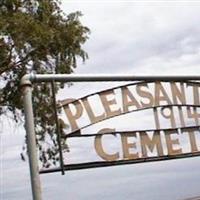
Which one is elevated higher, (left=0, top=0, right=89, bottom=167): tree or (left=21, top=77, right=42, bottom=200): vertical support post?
(left=0, top=0, right=89, bottom=167): tree

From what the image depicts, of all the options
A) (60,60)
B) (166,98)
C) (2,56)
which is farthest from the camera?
(60,60)

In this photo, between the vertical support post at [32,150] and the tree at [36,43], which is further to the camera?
the tree at [36,43]

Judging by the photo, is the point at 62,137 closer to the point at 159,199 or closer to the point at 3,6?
the point at 159,199

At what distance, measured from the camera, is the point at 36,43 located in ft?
50.9

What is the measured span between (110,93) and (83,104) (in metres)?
0.38

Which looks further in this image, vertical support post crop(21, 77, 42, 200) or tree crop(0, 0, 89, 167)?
tree crop(0, 0, 89, 167)

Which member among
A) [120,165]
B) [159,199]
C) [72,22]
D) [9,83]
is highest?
[72,22]

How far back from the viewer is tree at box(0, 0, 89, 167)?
1521cm

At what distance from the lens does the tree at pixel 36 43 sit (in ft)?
49.9

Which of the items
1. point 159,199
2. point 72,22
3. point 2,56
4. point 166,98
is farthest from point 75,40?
point 166,98

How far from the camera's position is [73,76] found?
6402mm

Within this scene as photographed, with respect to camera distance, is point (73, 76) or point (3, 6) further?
point (3, 6)

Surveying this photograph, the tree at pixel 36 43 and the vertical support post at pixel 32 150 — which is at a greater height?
the tree at pixel 36 43

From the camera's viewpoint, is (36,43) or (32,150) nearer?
(32,150)
